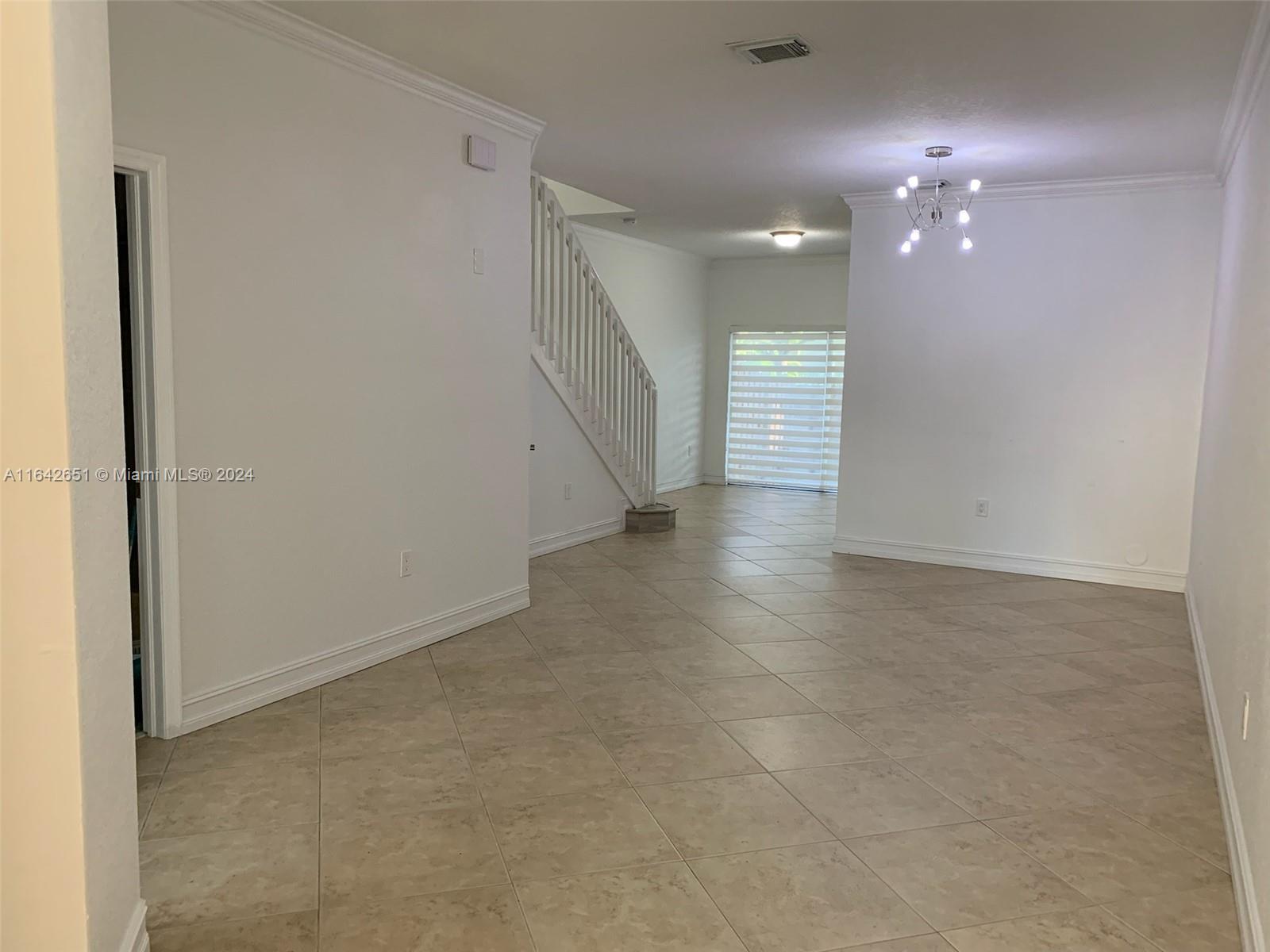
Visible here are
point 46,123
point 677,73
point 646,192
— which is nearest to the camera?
point 46,123

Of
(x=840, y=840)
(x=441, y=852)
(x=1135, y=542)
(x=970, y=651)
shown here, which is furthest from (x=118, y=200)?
(x=1135, y=542)

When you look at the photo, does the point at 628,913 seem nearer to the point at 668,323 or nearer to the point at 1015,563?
the point at 1015,563

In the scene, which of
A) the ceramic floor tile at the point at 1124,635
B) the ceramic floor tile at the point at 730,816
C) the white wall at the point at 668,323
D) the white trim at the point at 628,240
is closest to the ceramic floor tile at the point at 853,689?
the ceramic floor tile at the point at 730,816

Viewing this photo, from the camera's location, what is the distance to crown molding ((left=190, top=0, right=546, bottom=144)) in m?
3.33

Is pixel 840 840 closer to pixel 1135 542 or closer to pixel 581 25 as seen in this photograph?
pixel 581 25

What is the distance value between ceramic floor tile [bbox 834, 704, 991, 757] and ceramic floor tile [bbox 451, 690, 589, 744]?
43.3 inches

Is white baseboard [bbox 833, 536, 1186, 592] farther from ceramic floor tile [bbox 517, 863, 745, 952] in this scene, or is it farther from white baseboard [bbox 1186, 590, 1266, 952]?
ceramic floor tile [bbox 517, 863, 745, 952]

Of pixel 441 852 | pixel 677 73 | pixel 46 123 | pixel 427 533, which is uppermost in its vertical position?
pixel 677 73

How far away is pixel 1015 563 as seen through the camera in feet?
21.1

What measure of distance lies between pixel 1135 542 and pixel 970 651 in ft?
7.24

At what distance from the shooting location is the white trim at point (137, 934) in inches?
77.4

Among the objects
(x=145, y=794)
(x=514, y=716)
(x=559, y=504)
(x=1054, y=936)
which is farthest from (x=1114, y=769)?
(x=559, y=504)

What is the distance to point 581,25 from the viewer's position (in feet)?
11.2

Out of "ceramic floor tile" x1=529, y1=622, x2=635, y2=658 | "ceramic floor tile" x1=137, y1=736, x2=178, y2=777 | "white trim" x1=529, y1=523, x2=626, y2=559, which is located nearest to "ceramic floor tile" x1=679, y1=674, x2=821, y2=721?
"ceramic floor tile" x1=529, y1=622, x2=635, y2=658
